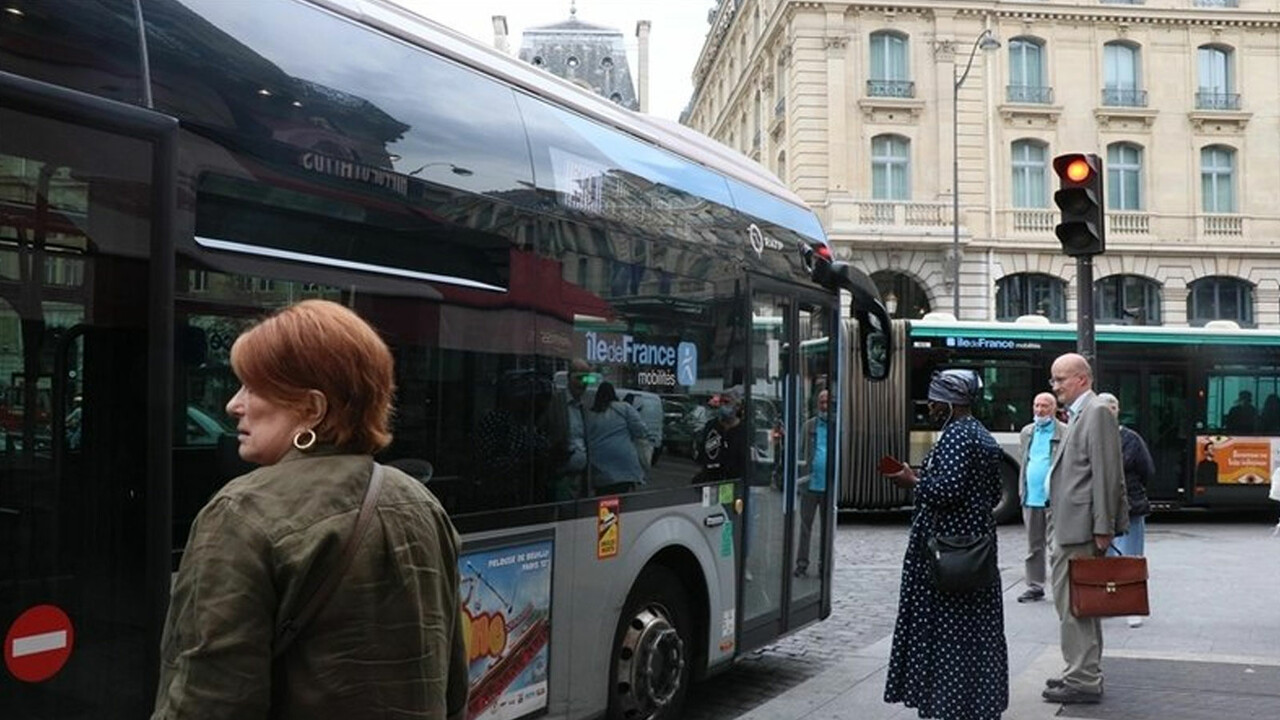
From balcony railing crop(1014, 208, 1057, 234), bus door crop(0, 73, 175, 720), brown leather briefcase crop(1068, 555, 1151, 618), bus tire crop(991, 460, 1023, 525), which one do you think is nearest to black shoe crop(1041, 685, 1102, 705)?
brown leather briefcase crop(1068, 555, 1151, 618)

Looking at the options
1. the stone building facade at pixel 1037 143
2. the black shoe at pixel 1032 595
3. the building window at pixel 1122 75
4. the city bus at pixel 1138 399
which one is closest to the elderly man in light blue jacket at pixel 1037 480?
the black shoe at pixel 1032 595

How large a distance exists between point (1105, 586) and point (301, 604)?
5.17m

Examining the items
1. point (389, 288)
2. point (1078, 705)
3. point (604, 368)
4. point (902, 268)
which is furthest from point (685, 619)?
point (902, 268)

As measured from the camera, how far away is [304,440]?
189 cm

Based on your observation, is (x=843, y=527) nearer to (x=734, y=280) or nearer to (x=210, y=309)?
(x=734, y=280)

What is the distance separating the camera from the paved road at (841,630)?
688cm

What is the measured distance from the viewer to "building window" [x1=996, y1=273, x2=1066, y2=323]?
38.4 m

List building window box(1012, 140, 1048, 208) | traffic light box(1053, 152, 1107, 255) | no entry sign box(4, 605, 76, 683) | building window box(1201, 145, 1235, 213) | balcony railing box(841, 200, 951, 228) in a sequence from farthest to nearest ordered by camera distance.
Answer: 1. building window box(1201, 145, 1235, 213)
2. building window box(1012, 140, 1048, 208)
3. balcony railing box(841, 200, 951, 228)
4. traffic light box(1053, 152, 1107, 255)
5. no entry sign box(4, 605, 76, 683)

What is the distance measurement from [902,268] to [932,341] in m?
21.1

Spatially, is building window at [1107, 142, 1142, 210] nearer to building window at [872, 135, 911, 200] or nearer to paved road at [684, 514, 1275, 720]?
building window at [872, 135, 911, 200]

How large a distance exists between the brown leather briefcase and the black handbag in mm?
1116

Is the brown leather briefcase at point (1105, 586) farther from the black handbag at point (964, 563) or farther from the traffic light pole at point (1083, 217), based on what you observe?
the traffic light pole at point (1083, 217)

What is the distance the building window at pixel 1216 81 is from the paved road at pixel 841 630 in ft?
91.3

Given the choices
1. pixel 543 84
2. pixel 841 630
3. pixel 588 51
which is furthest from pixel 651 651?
pixel 588 51
